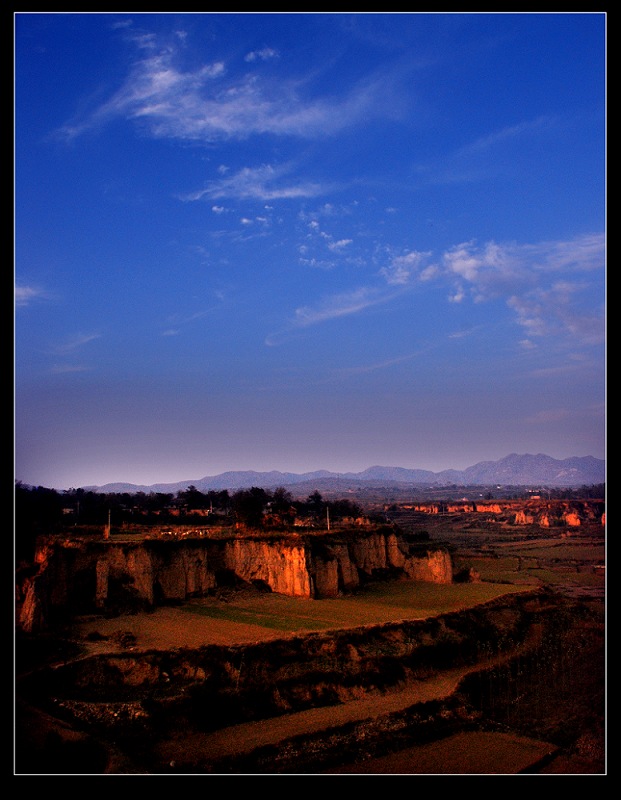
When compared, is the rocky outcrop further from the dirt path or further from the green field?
the dirt path

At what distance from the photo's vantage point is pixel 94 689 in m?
16.4

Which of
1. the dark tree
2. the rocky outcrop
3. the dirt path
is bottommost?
the rocky outcrop

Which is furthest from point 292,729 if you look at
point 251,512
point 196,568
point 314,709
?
point 251,512

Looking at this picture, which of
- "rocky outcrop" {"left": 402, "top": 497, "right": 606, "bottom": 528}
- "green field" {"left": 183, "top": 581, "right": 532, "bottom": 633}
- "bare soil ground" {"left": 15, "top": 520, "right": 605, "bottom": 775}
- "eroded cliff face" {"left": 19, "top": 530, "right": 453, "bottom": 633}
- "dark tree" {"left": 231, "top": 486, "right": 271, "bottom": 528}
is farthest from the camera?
"rocky outcrop" {"left": 402, "top": 497, "right": 606, "bottom": 528}

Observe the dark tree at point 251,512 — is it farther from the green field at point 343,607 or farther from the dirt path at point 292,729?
the dirt path at point 292,729

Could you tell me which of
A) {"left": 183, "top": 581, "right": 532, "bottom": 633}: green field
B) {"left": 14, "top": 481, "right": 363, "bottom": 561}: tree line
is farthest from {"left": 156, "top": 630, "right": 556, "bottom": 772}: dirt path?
{"left": 14, "top": 481, "right": 363, "bottom": 561}: tree line

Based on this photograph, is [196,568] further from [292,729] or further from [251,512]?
[251,512]

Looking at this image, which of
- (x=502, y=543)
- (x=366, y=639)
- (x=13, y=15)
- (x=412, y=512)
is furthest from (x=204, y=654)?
(x=412, y=512)

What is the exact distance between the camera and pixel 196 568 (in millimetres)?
25500

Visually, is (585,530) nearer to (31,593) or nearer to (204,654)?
(204,654)

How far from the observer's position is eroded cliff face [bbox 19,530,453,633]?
22562mm

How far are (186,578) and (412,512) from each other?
73139mm

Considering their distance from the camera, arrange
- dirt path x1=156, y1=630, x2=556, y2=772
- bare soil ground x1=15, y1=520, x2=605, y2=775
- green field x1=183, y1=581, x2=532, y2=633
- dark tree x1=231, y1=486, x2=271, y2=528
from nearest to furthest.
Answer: bare soil ground x1=15, y1=520, x2=605, y2=775 → dirt path x1=156, y1=630, x2=556, y2=772 → green field x1=183, y1=581, x2=532, y2=633 → dark tree x1=231, y1=486, x2=271, y2=528

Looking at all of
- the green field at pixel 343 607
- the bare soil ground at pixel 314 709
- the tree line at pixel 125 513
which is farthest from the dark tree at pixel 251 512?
the bare soil ground at pixel 314 709
